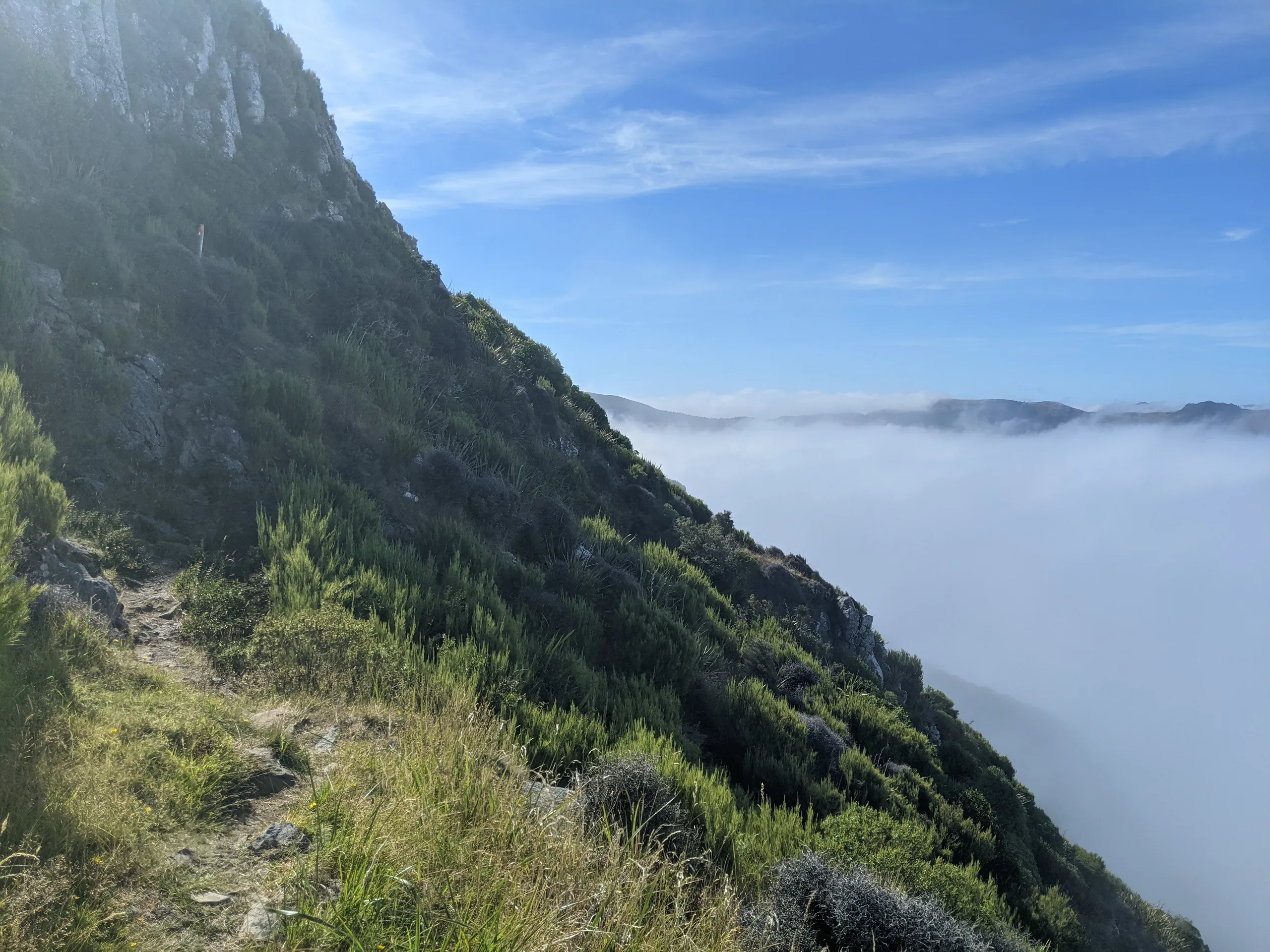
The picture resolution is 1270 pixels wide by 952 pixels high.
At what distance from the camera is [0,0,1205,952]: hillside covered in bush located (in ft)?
19.3

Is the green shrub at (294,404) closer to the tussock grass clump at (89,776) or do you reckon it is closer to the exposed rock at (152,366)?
the exposed rock at (152,366)

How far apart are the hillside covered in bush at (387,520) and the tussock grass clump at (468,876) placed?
7.0 inches

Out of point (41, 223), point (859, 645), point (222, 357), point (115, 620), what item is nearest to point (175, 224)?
point (41, 223)

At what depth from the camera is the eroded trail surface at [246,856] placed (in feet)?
8.65

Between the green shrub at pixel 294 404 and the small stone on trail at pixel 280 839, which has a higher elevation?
the green shrub at pixel 294 404

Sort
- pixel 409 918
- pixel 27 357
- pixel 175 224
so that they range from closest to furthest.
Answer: pixel 409 918 < pixel 27 357 < pixel 175 224

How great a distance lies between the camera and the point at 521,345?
23672 mm

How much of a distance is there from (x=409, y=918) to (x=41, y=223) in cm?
1310

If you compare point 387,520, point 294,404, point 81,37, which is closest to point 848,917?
point 387,520

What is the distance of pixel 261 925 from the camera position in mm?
2660

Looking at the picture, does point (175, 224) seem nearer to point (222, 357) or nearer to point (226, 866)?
point (222, 357)

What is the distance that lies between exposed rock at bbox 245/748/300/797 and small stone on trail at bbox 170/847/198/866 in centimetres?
61

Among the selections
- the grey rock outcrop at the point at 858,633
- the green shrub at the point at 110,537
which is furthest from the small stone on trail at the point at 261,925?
the grey rock outcrop at the point at 858,633

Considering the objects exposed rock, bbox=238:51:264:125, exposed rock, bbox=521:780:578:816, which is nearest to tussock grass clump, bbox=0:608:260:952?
exposed rock, bbox=521:780:578:816
